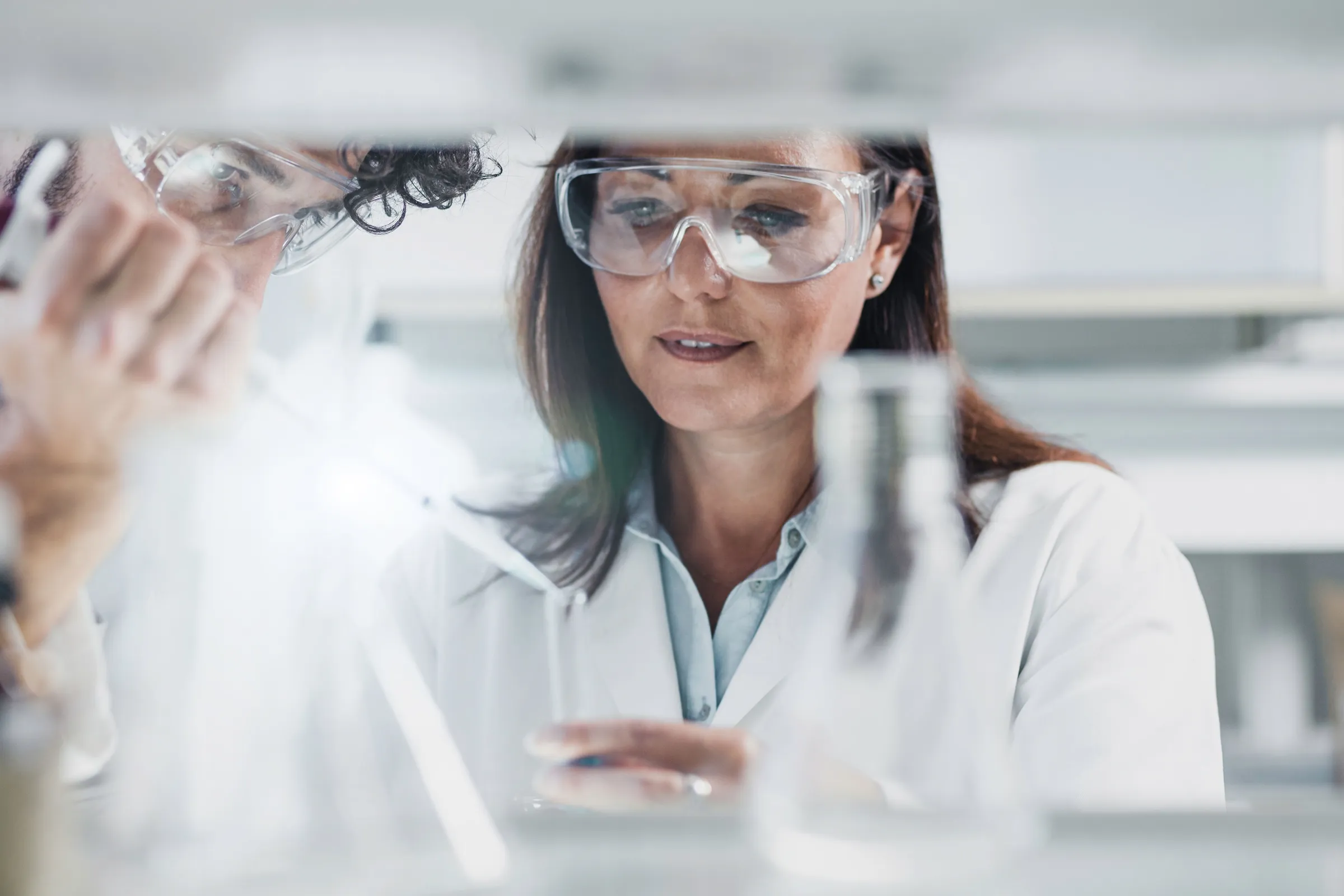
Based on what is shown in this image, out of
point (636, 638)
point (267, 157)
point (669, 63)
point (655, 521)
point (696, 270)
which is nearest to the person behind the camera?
point (669, 63)

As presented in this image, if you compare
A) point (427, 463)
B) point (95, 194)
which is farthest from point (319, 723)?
point (427, 463)

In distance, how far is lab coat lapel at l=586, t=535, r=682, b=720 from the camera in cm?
81

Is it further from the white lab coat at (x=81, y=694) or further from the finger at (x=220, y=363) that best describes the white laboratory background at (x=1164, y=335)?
the finger at (x=220, y=363)

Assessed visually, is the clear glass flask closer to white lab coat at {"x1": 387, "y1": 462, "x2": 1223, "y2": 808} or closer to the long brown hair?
white lab coat at {"x1": 387, "y1": 462, "x2": 1223, "y2": 808}

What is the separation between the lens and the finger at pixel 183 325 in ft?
1.12

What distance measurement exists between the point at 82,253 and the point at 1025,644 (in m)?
0.73

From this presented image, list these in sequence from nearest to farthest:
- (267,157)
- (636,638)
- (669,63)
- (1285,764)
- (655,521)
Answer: (669,63) < (267,157) < (636,638) < (655,521) < (1285,764)

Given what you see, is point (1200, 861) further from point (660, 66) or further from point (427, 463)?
point (427, 463)

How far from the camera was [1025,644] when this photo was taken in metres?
0.83

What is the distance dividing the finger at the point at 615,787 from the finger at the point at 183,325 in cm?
19

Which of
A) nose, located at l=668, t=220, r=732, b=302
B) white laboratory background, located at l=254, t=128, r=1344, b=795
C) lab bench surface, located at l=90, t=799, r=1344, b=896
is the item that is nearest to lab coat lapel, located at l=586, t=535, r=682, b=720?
nose, located at l=668, t=220, r=732, b=302

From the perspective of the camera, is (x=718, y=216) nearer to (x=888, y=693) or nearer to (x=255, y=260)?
(x=255, y=260)

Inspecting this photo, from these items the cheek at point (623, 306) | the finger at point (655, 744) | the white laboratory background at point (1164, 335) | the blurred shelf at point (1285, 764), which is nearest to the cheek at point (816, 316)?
the cheek at point (623, 306)

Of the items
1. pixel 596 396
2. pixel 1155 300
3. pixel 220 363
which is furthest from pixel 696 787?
pixel 1155 300
